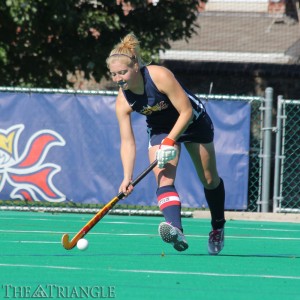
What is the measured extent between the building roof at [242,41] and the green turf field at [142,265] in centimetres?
1590

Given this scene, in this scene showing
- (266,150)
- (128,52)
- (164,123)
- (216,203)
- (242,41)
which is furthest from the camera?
(242,41)

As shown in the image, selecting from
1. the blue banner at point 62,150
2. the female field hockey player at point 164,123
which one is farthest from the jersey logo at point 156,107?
the blue banner at point 62,150

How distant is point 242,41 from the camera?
97.3 ft

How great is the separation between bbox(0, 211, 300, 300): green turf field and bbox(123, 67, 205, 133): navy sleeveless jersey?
1.13 metres

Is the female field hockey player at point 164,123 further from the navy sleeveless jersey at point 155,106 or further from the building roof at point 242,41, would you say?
the building roof at point 242,41

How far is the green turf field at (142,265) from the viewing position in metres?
6.96

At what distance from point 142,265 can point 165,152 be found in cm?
91

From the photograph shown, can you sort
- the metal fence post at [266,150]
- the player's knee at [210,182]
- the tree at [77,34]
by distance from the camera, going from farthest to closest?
the tree at [77,34]
the metal fence post at [266,150]
the player's knee at [210,182]

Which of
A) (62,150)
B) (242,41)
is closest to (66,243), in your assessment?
(62,150)

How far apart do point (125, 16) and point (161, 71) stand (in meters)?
11.3

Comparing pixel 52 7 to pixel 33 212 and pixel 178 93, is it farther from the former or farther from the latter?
pixel 178 93

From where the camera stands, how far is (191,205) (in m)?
13.7

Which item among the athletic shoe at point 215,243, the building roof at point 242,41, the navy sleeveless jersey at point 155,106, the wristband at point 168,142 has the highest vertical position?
the navy sleeveless jersey at point 155,106

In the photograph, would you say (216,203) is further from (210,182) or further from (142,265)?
(142,265)
